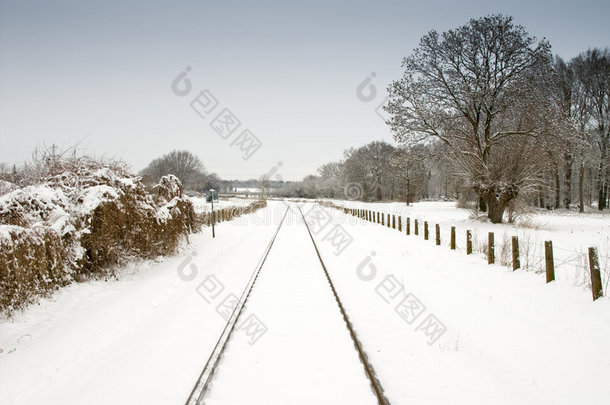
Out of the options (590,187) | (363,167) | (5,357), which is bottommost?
(5,357)

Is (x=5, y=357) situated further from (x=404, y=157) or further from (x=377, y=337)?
(x=404, y=157)

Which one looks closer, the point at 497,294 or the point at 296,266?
the point at 497,294

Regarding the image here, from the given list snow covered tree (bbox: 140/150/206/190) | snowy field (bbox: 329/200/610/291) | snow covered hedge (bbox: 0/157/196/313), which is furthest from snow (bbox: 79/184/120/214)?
snow covered tree (bbox: 140/150/206/190)

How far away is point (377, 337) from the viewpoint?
5.32 metres

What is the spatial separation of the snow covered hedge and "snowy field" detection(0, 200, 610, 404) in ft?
1.71

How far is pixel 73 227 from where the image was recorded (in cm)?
796

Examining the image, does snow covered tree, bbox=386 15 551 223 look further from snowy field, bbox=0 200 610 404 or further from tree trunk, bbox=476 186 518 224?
snowy field, bbox=0 200 610 404

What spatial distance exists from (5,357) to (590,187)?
2274 inches

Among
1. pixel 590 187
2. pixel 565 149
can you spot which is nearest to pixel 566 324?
pixel 565 149

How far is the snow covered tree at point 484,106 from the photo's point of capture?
20.8 metres

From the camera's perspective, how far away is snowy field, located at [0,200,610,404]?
393 cm

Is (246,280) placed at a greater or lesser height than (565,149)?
lesser

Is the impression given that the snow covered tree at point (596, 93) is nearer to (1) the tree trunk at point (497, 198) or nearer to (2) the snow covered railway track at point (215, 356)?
(1) the tree trunk at point (497, 198)

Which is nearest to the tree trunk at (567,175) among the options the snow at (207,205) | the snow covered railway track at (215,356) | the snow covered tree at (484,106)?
the snow covered tree at (484,106)
